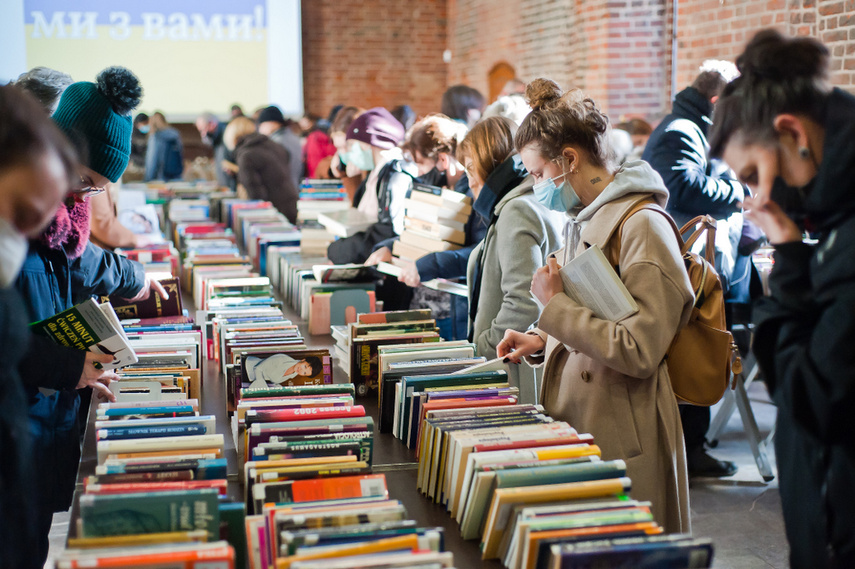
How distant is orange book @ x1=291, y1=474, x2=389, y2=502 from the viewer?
1.52m

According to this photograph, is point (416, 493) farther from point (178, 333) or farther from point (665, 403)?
point (178, 333)

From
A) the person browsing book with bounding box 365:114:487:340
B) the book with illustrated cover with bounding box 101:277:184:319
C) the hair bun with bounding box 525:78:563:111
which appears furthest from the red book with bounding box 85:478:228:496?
the person browsing book with bounding box 365:114:487:340

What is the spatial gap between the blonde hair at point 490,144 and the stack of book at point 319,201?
218 cm

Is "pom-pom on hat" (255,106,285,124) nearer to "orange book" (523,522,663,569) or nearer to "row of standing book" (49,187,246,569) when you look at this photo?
"row of standing book" (49,187,246,569)

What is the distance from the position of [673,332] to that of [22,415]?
53.8 inches

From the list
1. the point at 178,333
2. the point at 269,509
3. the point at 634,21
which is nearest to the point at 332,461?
the point at 269,509

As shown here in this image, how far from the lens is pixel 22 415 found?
140 cm

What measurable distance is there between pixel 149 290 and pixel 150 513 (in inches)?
74.9

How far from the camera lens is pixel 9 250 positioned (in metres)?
1.23

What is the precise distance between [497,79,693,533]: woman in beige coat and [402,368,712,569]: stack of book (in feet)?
0.68

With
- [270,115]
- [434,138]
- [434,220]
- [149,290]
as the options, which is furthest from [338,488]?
[270,115]

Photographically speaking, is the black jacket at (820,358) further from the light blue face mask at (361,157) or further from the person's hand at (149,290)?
the light blue face mask at (361,157)

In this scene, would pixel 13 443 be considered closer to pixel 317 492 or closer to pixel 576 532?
pixel 317 492

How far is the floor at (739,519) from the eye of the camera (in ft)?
10.9
